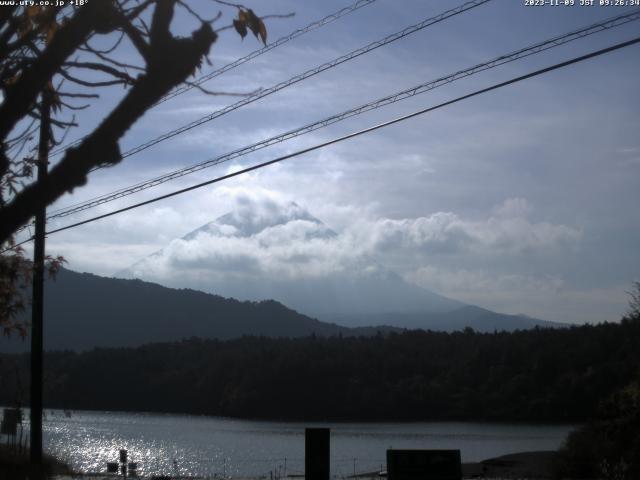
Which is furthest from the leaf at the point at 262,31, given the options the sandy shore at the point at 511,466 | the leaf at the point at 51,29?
the sandy shore at the point at 511,466

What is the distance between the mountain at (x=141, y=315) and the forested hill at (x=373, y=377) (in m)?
46.9

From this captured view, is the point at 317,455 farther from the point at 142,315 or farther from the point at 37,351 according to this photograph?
the point at 142,315

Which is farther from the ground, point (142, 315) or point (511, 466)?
point (142, 315)

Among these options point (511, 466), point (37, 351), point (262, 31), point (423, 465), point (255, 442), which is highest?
point (262, 31)

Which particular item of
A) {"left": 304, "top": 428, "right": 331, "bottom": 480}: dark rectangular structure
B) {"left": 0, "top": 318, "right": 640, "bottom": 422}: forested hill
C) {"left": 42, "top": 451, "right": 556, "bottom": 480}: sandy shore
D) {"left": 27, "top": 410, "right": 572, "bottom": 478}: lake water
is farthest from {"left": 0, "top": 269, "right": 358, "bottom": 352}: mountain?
{"left": 304, "top": 428, "right": 331, "bottom": 480}: dark rectangular structure

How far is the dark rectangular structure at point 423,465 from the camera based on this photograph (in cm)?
1071

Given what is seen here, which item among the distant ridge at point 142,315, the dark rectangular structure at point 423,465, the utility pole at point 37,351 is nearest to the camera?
the dark rectangular structure at point 423,465

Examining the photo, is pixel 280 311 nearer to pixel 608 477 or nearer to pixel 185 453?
pixel 185 453

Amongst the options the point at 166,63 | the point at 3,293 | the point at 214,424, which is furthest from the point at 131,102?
the point at 214,424

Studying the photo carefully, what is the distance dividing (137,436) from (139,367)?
615 inches

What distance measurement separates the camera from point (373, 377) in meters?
87.8

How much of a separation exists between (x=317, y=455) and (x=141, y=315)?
164424 millimetres

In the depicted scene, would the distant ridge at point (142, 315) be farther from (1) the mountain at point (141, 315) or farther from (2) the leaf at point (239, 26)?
(2) the leaf at point (239, 26)

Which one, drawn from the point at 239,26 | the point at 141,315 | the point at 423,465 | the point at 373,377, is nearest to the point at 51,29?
the point at 239,26
